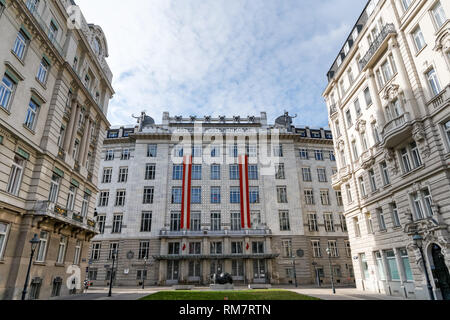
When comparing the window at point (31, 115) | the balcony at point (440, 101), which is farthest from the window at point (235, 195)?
the window at point (31, 115)

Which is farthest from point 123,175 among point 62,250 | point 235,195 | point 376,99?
point 376,99

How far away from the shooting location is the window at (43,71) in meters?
21.4

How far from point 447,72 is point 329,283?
34774 millimetres

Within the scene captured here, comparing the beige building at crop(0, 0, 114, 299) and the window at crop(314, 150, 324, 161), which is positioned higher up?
the window at crop(314, 150, 324, 161)

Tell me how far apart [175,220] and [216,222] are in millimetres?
6703

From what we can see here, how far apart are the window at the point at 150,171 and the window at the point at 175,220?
24.3 feet

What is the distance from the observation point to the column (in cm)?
2505

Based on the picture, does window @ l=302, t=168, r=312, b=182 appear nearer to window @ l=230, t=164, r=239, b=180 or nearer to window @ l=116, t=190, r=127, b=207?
window @ l=230, t=164, r=239, b=180

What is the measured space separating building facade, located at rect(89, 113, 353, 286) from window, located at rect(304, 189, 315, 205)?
0.58 feet

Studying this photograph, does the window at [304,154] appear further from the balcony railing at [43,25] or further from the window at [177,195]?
the balcony railing at [43,25]

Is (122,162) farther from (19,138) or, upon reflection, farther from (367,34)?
(367,34)

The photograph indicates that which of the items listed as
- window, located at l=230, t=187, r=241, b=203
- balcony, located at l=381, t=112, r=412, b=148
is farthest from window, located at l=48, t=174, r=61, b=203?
window, located at l=230, t=187, r=241, b=203

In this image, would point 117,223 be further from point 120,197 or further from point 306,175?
point 306,175
